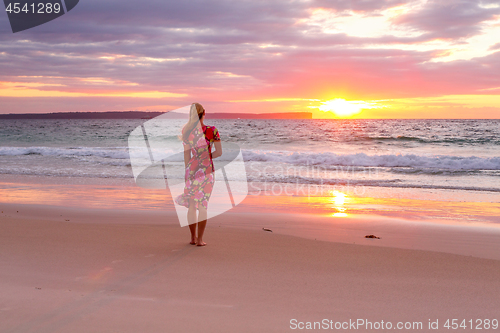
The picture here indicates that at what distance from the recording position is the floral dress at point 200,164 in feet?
15.3

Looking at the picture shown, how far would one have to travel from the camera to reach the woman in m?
4.61

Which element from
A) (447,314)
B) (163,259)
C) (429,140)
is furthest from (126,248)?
(429,140)

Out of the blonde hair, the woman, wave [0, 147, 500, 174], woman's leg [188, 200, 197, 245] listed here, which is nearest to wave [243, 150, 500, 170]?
wave [0, 147, 500, 174]

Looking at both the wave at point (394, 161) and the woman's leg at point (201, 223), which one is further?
the wave at point (394, 161)

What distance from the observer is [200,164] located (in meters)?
4.75

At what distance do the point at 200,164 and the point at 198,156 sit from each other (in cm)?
11

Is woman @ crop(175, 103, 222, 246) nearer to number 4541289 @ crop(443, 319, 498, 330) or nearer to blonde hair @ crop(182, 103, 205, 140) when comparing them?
blonde hair @ crop(182, 103, 205, 140)

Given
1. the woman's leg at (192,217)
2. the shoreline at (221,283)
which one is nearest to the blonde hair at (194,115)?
the woman's leg at (192,217)

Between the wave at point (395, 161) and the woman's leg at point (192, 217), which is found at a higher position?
the woman's leg at point (192, 217)

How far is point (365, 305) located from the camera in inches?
128

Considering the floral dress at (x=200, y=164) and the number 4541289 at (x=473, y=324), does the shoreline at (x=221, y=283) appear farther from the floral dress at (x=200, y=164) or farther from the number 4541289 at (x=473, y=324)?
the floral dress at (x=200, y=164)

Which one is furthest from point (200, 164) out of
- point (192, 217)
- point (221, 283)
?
point (221, 283)

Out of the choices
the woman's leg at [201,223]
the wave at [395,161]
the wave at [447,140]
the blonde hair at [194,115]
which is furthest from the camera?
Answer: the wave at [447,140]

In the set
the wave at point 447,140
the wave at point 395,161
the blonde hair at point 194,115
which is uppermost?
the blonde hair at point 194,115
